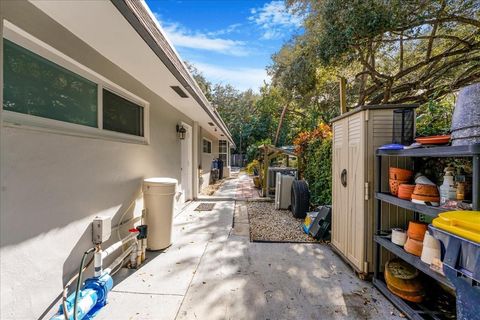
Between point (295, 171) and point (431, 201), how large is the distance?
532 cm

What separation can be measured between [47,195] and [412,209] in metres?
3.45

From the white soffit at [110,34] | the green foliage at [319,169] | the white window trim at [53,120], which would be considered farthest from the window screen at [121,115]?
the green foliage at [319,169]

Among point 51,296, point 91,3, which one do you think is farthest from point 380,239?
point 91,3

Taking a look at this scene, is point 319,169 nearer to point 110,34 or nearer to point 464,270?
point 464,270

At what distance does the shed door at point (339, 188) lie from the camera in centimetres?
341

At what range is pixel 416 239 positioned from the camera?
7.43ft

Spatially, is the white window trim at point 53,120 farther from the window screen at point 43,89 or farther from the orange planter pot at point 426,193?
the orange planter pot at point 426,193

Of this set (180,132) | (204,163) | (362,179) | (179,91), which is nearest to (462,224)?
(362,179)

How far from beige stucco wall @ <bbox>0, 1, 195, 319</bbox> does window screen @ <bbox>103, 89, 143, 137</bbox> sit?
0.92 ft

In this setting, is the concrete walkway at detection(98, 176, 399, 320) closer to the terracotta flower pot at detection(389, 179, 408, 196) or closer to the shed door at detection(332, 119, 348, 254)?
the shed door at detection(332, 119, 348, 254)

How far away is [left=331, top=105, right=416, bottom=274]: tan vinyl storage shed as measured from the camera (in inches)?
112

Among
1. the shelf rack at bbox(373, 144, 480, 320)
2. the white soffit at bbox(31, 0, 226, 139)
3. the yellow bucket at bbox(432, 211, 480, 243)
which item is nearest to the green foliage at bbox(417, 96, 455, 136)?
the shelf rack at bbox(373, 144, 480, 320)

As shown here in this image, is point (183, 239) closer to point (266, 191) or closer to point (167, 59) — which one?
point (167, 59)

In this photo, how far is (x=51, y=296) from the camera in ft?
7.06
